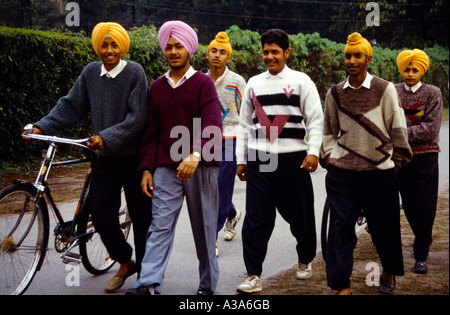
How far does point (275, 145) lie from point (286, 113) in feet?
0.93

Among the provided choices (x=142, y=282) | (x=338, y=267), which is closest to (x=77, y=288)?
(x=142, y=282)

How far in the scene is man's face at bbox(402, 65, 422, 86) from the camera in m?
5.68

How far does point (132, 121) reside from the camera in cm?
438

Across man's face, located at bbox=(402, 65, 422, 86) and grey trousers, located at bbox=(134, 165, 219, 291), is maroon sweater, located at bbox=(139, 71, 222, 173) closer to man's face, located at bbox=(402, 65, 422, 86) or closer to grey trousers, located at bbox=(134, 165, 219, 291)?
grey trousers, located at bbox=(134, 165, 219, 291)

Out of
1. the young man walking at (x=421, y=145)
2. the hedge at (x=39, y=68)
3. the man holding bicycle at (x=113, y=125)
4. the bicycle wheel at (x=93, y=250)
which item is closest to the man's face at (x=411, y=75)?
the young man walking at (x=421, y=145)

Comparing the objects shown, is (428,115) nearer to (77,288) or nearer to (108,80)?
(108,80)

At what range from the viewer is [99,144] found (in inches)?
171

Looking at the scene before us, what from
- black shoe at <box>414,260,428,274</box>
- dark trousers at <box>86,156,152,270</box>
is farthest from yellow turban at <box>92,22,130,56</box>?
black shoe at <box>414,260,428,274</box>

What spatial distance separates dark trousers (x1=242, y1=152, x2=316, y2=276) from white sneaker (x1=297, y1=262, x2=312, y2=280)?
48 cm

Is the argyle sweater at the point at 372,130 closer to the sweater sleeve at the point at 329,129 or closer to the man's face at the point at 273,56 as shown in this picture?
the sweater sleeve at the point at 329,129

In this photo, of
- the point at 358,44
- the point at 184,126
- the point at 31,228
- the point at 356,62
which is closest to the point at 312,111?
the point at 356,62

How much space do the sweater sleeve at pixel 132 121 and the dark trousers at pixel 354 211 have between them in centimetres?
159

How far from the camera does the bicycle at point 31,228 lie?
4.21 m

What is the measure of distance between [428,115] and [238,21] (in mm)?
41687
